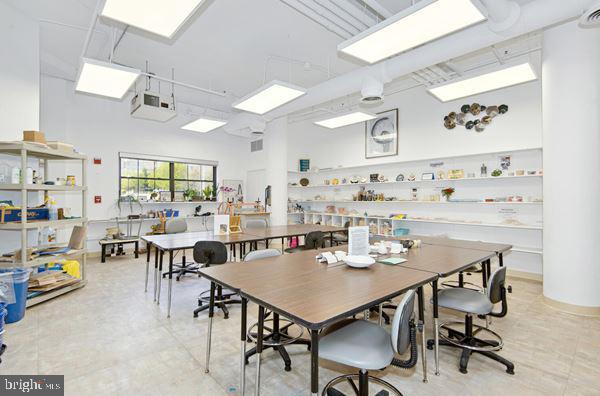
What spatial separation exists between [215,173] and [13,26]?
16.5ft

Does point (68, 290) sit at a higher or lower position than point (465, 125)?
lower

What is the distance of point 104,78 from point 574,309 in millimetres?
6305

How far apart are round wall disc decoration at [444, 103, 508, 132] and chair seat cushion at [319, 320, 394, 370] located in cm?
467

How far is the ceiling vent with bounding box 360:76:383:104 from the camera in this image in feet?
12.8

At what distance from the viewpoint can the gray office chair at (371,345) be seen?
1.54m

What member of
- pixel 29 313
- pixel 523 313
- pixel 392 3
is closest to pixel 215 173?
pixel 29 313

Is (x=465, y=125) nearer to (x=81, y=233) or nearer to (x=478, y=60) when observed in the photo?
(x=478, y=60)

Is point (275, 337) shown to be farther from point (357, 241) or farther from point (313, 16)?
point (313, 16)

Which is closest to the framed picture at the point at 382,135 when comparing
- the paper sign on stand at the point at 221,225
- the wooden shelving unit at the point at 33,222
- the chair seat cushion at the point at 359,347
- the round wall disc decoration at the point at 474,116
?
the round wall disc decoration at the point at 474,116

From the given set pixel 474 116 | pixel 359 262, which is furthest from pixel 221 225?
pixel 474 116

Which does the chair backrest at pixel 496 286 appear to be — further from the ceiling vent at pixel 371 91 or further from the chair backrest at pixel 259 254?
the ceiling vent at pixel 371 91

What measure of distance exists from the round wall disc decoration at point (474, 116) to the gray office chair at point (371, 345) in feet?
15.2

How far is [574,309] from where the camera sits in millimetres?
3326

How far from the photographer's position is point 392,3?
3482mm
